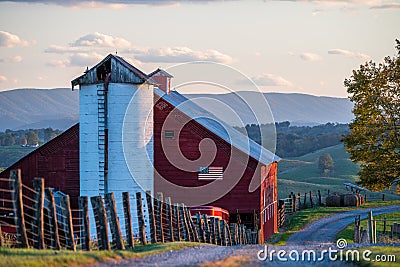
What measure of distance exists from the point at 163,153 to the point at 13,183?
2117 cm

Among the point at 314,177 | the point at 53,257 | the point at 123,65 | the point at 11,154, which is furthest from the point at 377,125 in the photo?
the point at 11,154

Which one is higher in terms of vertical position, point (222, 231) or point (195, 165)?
point (195, 165)

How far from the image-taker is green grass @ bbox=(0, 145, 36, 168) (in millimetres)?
116250

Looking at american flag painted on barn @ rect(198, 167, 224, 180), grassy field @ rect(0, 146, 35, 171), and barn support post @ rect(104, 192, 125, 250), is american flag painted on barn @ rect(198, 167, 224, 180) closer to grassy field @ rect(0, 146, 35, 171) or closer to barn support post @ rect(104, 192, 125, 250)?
barn support post @ rect(104, 192, 125, 250)

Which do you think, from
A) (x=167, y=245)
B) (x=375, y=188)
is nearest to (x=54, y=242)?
(x=167, y=245)

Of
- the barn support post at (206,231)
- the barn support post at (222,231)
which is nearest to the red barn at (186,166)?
the barn support post at (222,231)

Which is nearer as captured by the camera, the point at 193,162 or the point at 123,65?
the point at 123,65

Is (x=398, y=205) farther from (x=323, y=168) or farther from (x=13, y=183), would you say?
(x=13, y=183)

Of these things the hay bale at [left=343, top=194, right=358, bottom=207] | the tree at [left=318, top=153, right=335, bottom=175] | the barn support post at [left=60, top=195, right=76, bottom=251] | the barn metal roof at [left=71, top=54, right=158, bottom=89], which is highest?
the barn metal roof at [left=71, top=54, right=158, bottom=89]

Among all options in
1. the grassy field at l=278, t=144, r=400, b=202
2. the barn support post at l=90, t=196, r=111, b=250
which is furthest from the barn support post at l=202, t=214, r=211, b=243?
the grassy field at l=278, t=144, r=400, b=202

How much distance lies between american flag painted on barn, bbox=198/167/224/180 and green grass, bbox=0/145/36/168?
3186 inches

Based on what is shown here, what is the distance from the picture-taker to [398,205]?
6438 centimetres

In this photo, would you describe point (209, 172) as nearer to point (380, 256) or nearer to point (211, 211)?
point (211, 211)

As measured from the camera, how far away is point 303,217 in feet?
178
